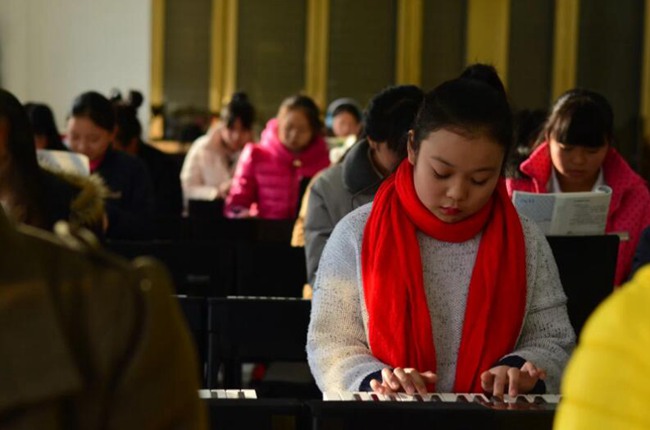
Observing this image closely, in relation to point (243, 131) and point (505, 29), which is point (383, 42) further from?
point (243, 131)

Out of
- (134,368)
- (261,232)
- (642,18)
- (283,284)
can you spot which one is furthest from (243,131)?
(134,368)

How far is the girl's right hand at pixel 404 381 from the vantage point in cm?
254

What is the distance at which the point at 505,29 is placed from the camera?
50.4ft

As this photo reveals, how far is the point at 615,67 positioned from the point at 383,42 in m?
2.50

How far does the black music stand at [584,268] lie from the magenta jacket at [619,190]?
0.55 metres

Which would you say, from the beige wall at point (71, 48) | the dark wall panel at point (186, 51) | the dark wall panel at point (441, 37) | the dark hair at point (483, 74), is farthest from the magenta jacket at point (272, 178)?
the dark wall panel at point (441, 37)

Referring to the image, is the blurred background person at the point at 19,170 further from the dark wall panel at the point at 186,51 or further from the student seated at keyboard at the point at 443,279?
the dark wall panel at the point at 186,51

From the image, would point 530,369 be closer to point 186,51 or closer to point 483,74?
point 483,74

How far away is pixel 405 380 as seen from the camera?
255cm

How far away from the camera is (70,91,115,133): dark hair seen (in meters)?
6.64

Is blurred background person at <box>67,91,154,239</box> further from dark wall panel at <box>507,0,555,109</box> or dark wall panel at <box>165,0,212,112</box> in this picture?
dark wall panel at <box>507,0,555,109</box>

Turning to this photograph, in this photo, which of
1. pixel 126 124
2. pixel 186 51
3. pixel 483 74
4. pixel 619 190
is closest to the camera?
pixel 483 74

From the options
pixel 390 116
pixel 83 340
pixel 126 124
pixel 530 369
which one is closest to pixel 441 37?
pixel 126 124

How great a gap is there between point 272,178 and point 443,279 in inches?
205
